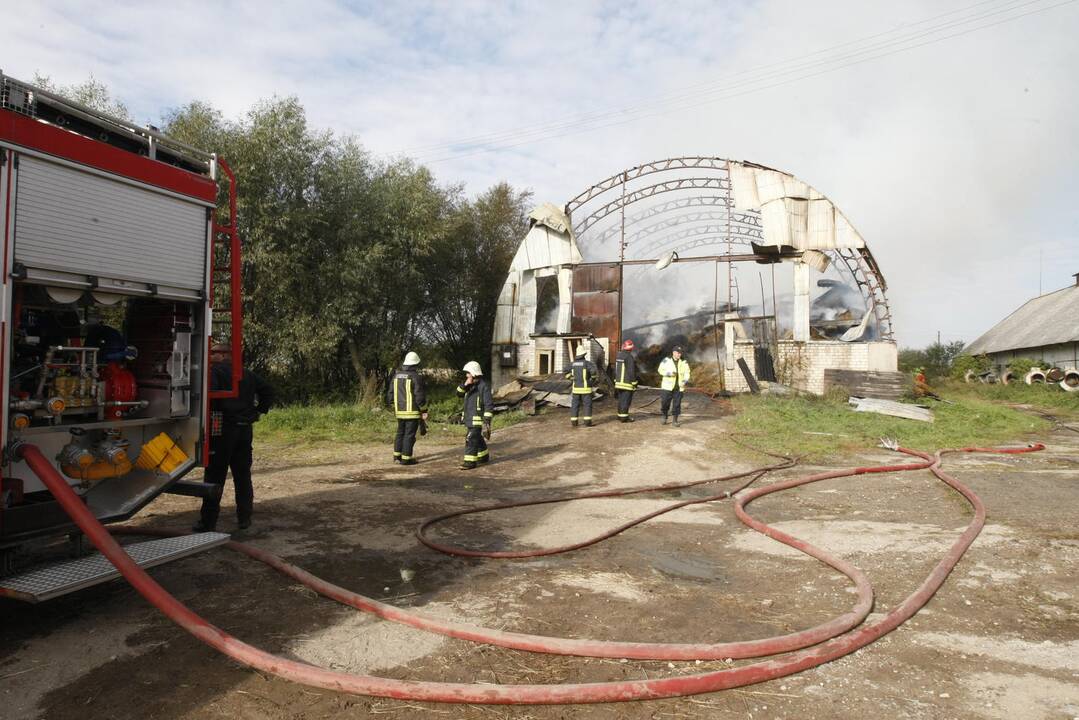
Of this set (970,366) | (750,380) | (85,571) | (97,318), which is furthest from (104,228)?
(970,366)

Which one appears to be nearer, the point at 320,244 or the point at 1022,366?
the point at 320,244

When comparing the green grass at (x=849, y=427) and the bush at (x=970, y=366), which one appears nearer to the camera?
the green grass at (x=849, y=427)

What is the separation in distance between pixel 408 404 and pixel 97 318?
4.99m

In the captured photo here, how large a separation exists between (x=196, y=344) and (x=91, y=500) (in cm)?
131

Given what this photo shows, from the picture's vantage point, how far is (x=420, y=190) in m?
19.3

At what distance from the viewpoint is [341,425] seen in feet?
46.0

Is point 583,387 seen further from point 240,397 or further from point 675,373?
point 240,397

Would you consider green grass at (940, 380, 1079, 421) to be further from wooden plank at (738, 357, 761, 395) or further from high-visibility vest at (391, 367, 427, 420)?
high-visibility vest at (391, 367, 427, 420)

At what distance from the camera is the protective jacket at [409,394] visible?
9398mm

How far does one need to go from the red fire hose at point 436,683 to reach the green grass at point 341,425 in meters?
8.64

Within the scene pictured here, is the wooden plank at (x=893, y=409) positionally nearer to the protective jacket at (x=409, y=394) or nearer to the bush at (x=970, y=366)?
the protective jacket at (x=409, y=394)

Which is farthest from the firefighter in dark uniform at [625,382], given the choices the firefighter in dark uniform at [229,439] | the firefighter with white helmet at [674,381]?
the firefighter in dark uniform at [229,439]

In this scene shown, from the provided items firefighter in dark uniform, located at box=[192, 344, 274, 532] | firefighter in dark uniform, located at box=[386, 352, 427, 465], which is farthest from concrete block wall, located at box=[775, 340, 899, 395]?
firefighter in dark uniform, located at box=[192, 344, 274, 532]

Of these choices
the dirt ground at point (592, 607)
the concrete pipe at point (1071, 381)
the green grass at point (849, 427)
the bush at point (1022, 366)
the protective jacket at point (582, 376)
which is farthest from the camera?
the bush at point (1022, 366)
